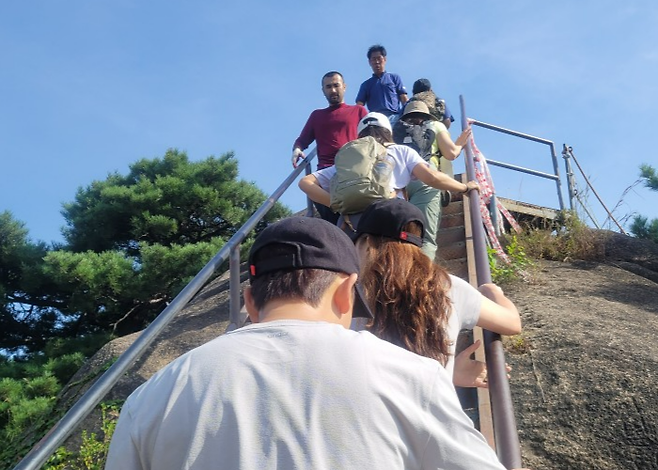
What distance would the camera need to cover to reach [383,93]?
8.94m

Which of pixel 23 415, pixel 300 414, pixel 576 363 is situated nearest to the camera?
pixel 300 414

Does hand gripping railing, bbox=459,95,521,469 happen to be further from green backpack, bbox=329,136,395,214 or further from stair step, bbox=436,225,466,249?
stair step, bbox=436,225,466,249

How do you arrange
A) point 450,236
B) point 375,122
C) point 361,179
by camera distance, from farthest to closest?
point 450,236
point 375,122
point 361,179

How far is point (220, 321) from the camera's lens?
23.7 feet

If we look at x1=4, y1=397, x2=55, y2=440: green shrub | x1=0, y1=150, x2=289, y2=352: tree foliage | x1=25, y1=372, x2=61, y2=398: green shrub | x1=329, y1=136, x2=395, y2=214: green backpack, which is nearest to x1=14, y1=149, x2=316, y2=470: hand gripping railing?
x1=329, y1=136, x2=395, y2=214: green backpack

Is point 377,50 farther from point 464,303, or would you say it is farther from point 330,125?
point 464,303

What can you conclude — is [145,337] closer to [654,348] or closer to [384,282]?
[384,282]

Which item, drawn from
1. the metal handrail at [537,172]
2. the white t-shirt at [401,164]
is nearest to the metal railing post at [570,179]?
the metal handrail at [537,172]

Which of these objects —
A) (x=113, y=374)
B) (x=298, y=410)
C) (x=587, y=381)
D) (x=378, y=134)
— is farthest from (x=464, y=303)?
(x=587, y=381)

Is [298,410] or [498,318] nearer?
[298,410]

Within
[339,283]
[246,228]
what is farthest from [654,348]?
[339,283]

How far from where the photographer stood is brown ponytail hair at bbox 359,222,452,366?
8.75 feet

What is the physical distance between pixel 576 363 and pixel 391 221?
3.55 m

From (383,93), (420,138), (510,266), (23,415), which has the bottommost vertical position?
(23,415)
